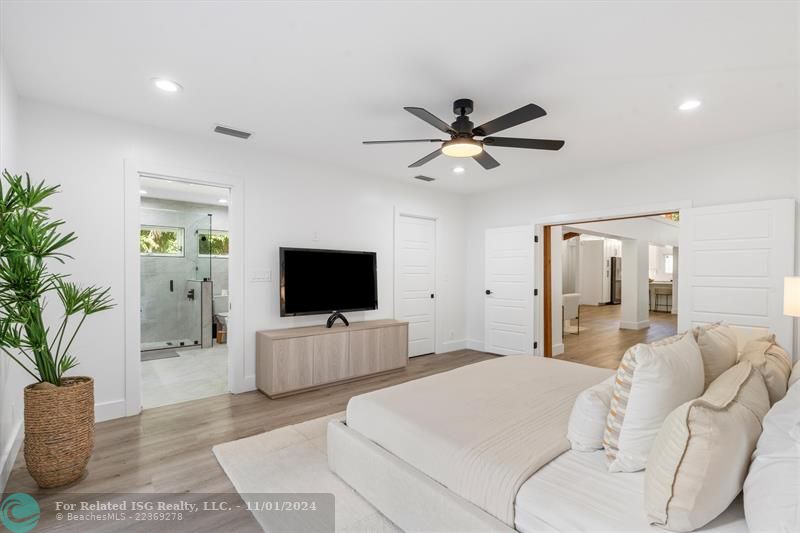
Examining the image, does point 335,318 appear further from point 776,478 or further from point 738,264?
A: point 738,264

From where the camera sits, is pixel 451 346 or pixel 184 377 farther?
pixel 451 346

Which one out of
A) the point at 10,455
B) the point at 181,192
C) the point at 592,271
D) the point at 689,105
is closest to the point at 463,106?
the point at 689,105

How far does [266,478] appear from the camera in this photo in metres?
2.39

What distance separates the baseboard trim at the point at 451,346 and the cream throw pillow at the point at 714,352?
4251 mm

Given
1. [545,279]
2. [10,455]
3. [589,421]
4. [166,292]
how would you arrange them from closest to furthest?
[589,421] → [10,455] → [545,279] → [166,292]

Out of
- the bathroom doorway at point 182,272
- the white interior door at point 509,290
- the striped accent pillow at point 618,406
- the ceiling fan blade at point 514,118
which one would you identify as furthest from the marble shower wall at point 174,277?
the striped accent pillow at point 618,406

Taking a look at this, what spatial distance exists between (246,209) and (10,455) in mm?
2607

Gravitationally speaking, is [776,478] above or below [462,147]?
below

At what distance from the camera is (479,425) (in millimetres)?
1872

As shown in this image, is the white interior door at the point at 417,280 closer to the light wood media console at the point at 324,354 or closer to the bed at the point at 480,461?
the light wood media console at the point at 324,354

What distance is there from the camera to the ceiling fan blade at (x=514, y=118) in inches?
95.0

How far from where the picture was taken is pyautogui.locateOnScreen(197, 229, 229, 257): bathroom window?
6.71 meters

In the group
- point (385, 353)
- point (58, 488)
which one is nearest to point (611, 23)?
point (385, 353)

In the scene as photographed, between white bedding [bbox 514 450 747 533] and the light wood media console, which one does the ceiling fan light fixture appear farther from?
the light wood media console
